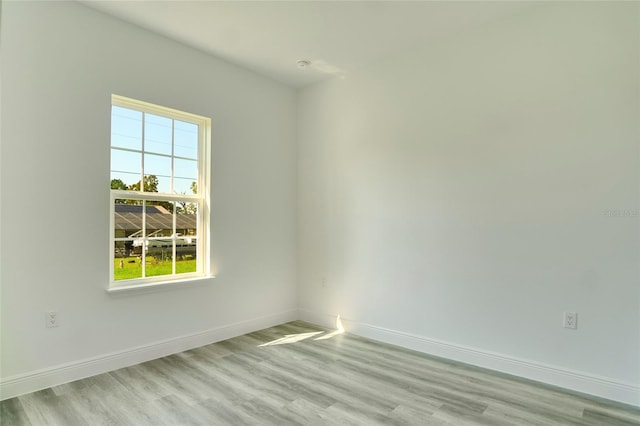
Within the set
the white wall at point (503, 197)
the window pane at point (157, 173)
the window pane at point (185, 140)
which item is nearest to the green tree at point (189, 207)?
the window pane at point (157, 173)

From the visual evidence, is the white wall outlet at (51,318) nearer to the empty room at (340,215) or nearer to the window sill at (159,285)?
the empty room at (340,215)

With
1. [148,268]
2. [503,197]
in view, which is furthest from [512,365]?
[148,268]

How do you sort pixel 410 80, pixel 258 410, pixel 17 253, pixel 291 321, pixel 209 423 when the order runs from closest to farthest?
1. pixel 209 423
2. pixel 258 410
3. pixel 17 253
4. pixel 410 80
5. pixel 291 321

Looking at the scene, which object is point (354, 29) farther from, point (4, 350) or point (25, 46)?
point (4, 350)

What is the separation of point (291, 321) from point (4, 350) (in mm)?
2636

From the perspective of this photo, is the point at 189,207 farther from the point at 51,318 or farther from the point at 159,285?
the point at 51,318

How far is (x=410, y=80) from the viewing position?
3.47 meters

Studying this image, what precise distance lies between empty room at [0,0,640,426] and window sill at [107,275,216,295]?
0.02 meters

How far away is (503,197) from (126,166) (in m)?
3.12

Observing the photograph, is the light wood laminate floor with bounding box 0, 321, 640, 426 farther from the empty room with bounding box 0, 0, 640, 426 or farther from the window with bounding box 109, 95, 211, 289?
the window with bounding box 109, 95, 211, 289

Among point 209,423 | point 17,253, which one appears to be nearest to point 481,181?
point 209,423

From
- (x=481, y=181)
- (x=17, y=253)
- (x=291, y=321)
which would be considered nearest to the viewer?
(x=17, y=253)

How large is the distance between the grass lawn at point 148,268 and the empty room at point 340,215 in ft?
0.04

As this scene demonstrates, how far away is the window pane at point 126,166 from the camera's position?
2.99m
